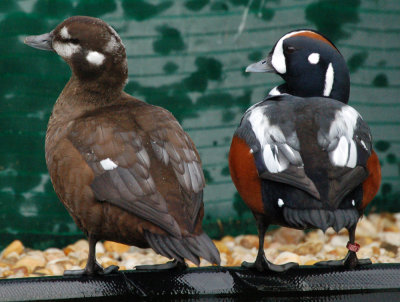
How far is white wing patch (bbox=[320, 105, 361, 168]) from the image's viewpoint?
284 centimetres

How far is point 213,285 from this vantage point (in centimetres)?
281

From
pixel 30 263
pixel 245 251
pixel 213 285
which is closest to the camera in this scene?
pixel 213 285

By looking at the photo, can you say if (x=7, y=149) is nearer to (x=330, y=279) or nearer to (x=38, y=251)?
(x=38, y=251)

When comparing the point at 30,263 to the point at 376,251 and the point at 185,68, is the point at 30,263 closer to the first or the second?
the point at 185,68

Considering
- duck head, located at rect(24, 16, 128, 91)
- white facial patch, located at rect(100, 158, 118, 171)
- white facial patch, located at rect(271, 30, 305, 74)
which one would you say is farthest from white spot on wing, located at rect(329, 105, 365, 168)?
duck head, located at rect(24, 16, 128, 91)

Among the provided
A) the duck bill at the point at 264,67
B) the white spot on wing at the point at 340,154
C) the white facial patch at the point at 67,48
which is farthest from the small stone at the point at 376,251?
the white facial patch at the point at 67,48

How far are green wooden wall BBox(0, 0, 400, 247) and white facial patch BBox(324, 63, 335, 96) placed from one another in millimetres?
1438

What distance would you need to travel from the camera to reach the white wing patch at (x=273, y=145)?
9.33 feet

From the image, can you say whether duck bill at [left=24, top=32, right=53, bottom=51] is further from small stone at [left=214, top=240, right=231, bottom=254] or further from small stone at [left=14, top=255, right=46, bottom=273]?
small stone at [left=214, top=240, right=231, bottom=254]

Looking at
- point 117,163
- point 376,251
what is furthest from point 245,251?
point 117,163

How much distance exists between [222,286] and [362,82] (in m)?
2.61

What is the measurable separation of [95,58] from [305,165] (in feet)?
3.04

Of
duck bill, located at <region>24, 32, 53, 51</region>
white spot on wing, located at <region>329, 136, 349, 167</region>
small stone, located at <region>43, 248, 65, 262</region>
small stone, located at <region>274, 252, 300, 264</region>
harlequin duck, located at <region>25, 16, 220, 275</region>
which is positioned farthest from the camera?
small stone, located at <region>43, 248, 65, 262</region>

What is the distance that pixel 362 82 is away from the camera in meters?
5.07
